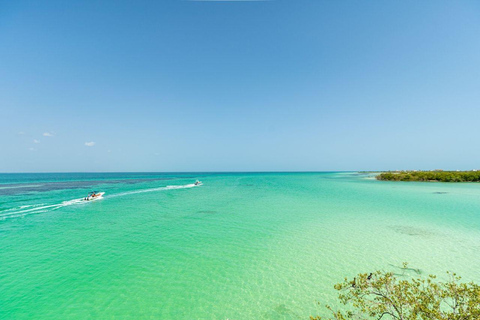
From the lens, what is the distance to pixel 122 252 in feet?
38.2

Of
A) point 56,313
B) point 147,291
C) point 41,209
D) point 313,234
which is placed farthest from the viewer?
point 41,209

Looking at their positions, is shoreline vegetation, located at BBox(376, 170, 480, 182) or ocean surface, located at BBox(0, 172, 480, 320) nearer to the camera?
ocean surface, located at BBox(0, 172, 480, 320)

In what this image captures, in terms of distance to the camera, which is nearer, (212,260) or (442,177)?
(212,260)

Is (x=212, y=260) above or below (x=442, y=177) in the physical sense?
below

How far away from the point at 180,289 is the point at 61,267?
23.2 ft

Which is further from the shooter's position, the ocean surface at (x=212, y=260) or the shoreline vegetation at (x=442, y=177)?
the shoreline vegetation at (x=442, y=177)

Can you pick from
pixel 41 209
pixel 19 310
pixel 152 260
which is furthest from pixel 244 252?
pixel 41 209

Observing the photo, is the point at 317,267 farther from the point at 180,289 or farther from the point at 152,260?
the point at 152,260

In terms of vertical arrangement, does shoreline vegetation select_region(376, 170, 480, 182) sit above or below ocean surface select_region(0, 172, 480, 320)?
→ above

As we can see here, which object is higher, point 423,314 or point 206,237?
point 423,314

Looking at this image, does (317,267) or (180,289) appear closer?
(180,289)

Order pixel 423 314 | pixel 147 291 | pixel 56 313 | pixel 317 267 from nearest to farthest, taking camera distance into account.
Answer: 1. pixel 423 314
2. pixel 56 313
3. pixel 147 291
4. pixel 317 267

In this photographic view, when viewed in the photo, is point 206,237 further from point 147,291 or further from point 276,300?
point 276,300

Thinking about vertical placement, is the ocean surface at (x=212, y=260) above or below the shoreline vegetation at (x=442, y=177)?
below
